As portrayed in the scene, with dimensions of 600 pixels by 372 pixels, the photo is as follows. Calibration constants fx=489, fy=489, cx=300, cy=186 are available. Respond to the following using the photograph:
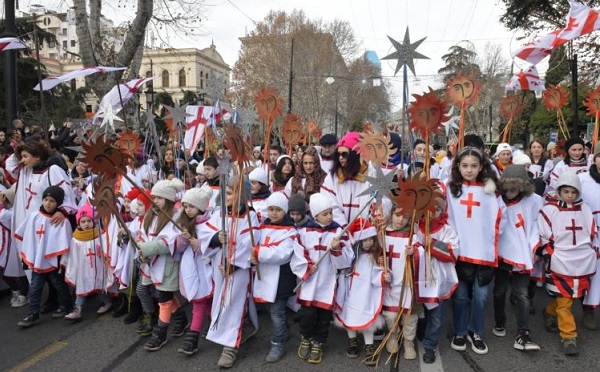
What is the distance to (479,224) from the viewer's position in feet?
13.8

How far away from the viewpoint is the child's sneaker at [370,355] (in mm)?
4102

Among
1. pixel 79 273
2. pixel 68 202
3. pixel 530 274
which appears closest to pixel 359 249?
pixel 530 274

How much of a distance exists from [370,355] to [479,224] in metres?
1.46

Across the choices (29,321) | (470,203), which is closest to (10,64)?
(29,321)

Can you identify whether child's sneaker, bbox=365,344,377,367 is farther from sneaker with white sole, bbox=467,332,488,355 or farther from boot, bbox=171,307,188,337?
boot, bbox=171,307,188,337

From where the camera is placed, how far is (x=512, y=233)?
4355 mm

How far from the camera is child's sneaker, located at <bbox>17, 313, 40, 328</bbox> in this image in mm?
4969

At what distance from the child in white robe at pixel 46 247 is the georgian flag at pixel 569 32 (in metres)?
6.98

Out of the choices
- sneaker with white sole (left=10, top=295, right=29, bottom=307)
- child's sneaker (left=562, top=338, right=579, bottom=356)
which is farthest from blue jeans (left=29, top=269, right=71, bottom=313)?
child's sneaker (left=562, top=338, right=579, bottom=356)

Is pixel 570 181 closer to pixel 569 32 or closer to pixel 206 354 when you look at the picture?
pixel 206 354

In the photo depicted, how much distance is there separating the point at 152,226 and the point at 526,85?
868cm

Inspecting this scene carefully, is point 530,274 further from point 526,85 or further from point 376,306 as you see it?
point 526,85

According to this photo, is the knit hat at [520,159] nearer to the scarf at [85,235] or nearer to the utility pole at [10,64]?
the scarf at [85,235]

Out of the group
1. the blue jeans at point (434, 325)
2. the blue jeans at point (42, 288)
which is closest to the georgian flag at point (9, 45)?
the blue jeans at point (42, 288)
